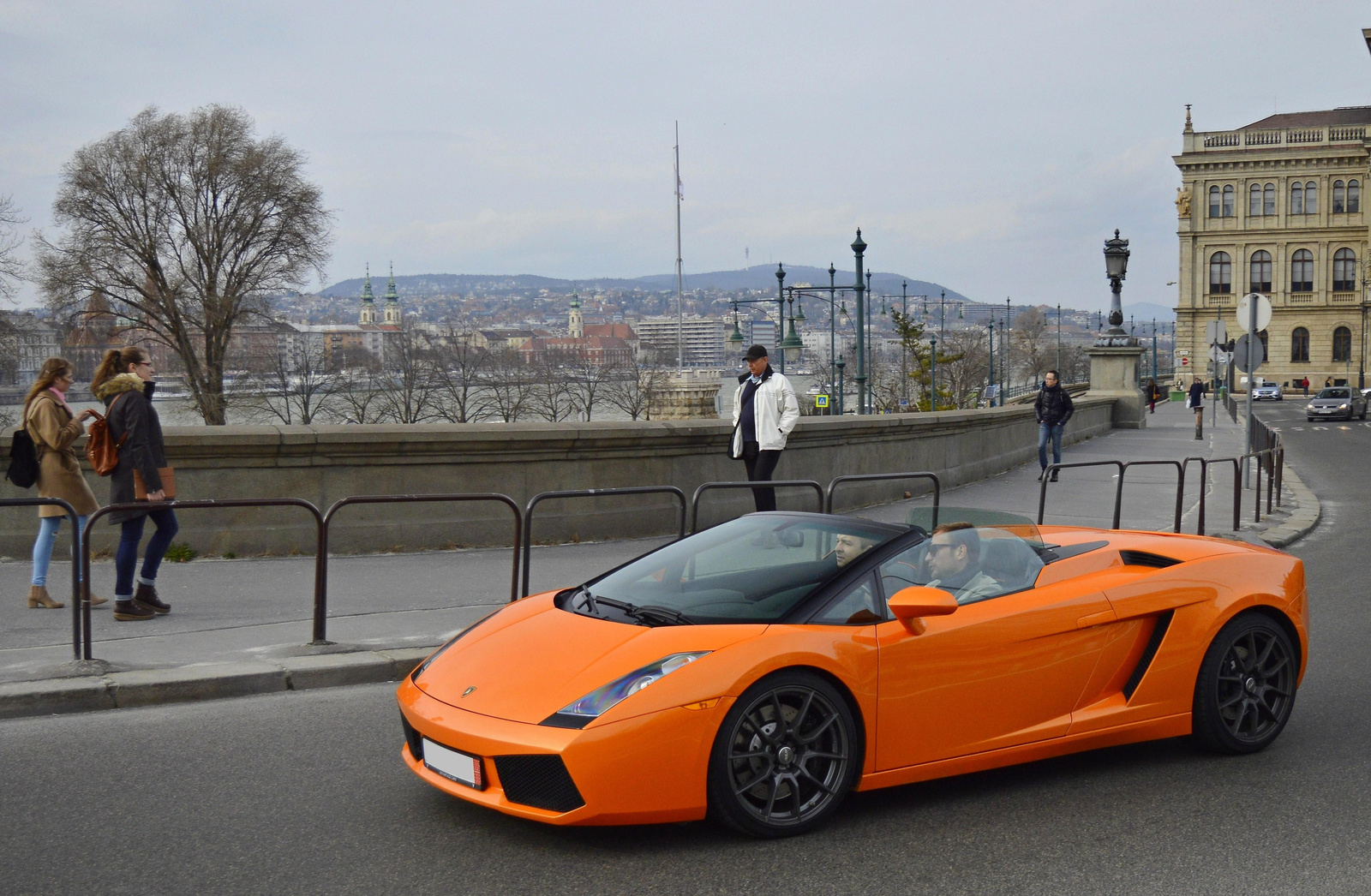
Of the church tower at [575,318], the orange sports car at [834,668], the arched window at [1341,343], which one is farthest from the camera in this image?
the church tower at [575,318]

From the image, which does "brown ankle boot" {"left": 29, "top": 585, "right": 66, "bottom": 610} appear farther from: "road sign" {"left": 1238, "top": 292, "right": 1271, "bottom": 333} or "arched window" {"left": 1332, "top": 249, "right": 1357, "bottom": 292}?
"arched window" {"left": 1332, "top": 249, "right": 1357, "bottom": 292}

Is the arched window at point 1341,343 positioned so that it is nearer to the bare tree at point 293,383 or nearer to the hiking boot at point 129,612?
the bare tree at point 293,383

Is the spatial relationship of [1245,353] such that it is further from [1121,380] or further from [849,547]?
[1121,380]

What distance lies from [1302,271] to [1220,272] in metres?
6.39

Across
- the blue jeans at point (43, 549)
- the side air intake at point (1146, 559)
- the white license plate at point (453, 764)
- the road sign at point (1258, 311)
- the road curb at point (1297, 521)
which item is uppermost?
the road sign at point (1258, 311)

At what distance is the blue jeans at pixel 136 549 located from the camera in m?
7.83

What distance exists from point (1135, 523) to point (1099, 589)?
952 centimetres

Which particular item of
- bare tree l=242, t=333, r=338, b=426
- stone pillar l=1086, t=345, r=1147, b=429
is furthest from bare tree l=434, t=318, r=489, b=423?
stone pillar l=1086, t=345, r=1147, b=429

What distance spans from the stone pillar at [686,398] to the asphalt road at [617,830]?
5398 cm

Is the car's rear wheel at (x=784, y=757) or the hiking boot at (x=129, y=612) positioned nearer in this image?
the car's rear wheel at (x=784, y=757)

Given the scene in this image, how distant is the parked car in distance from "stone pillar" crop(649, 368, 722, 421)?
27.2 meters

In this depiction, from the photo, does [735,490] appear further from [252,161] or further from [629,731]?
[252,161]

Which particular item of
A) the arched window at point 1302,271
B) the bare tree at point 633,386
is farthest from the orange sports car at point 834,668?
the arched window at point 1302,271

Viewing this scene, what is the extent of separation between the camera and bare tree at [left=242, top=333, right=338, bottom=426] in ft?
200
